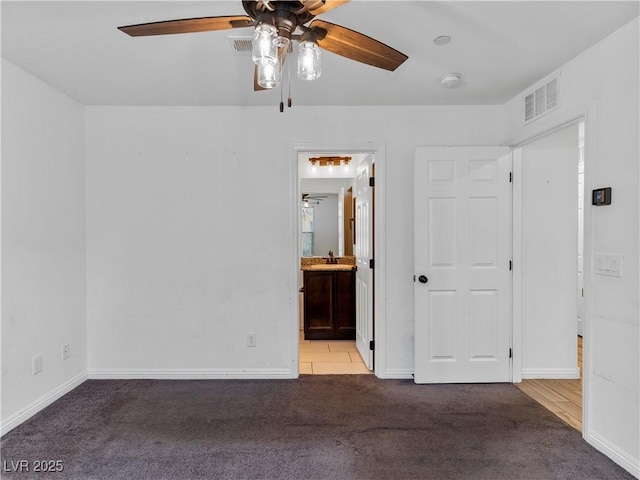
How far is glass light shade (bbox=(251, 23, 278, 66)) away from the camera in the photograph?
4.23 ft

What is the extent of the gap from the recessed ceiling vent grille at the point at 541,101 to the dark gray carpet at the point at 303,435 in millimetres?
2103

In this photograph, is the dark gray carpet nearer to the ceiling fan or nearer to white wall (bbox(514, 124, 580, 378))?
white wall (bbox(514, 124, 580, 378))

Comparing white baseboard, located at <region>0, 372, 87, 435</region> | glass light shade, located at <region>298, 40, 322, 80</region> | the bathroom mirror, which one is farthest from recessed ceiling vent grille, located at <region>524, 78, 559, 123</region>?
white baseboard, located at <region>0, 372, 87, 435</region>

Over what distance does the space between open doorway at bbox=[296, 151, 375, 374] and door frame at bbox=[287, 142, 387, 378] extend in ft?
0.25

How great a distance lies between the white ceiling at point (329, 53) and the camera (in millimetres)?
1789

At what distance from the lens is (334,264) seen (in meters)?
4.64

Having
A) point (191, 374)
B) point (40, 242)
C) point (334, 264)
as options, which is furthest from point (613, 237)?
point (40, 242)

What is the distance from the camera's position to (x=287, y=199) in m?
3.11

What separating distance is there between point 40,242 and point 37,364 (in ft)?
2.81

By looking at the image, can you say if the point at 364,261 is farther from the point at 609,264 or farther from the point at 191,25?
the point at 191,25

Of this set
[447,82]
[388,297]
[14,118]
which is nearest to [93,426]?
[14,118]

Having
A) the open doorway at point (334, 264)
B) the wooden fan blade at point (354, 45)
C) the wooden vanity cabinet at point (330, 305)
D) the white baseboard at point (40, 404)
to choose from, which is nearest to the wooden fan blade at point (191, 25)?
the wooden fan blade at point (354, 45)

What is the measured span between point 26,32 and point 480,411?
3.61 meters

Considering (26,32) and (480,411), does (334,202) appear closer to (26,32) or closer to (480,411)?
(480,411)
